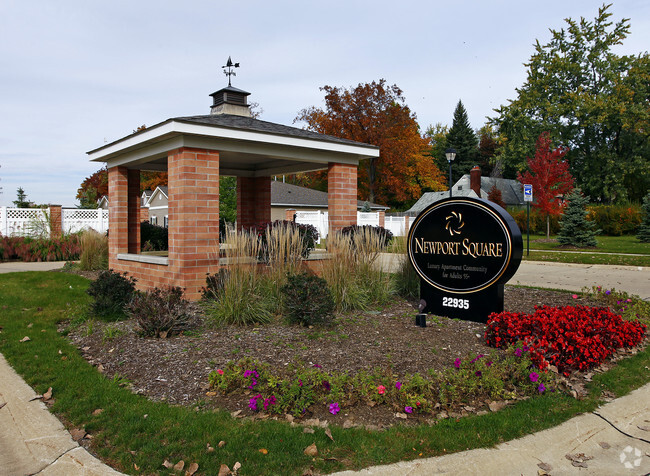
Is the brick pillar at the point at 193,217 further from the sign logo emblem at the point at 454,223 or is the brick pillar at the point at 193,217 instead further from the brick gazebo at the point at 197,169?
the sign logo emblem at the point at 454,223

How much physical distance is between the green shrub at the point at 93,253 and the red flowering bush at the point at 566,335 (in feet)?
34.2

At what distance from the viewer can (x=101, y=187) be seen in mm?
46750

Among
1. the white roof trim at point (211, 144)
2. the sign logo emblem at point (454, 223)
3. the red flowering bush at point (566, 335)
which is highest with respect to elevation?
the white roof trim at point (211, 144)

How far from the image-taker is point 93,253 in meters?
12.1

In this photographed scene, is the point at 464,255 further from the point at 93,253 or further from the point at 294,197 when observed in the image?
the point at 294,197

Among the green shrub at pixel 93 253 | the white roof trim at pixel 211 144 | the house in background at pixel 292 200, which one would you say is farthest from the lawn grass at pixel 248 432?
the house in background at pixel 292 200

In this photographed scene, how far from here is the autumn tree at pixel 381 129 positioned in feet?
132

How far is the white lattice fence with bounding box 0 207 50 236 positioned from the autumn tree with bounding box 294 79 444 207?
25914 millimetres

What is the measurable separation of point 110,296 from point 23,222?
14906mm

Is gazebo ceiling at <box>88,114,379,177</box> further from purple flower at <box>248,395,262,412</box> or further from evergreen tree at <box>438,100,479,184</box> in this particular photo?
evergreen tree at <box>438,100,479,184</box>

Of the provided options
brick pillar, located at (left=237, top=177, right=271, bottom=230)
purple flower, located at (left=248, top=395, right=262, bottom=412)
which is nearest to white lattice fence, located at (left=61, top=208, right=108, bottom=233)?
brick pillar, located at (left=237, top=177, right=271, bottom=230)

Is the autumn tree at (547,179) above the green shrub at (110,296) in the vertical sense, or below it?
above

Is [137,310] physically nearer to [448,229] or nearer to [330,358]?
[330,358]

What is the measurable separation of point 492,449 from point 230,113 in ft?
32.1
